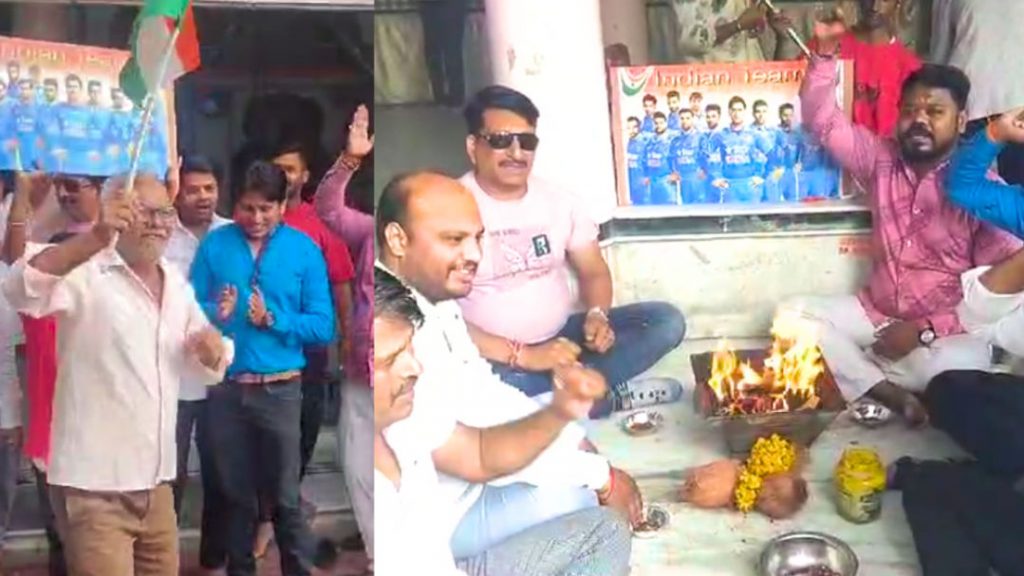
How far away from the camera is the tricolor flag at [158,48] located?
1979 millimetres

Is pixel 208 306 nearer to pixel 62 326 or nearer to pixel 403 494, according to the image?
pixel 62 326

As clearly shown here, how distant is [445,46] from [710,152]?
428mm

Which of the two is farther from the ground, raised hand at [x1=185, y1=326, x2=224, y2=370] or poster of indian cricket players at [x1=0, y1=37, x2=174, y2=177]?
poster of indian cricket players at [x1=0, y1=37, x2=174, y2=177]

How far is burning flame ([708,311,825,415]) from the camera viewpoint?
2059mm

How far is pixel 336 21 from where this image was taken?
202cm

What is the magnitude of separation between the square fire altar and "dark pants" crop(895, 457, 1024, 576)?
5.9 inches

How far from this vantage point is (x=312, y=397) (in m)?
2.03

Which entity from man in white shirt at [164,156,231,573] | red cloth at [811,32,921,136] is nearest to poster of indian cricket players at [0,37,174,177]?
man in white shirt at [164,156,231,573]

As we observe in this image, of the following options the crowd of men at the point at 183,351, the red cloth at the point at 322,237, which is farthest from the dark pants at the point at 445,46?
the red cloth at the point at 322,237

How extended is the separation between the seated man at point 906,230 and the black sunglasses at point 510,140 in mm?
416

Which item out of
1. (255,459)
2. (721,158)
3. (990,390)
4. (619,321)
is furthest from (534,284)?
(990,390)

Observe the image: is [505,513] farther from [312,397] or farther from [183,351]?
[183,351]

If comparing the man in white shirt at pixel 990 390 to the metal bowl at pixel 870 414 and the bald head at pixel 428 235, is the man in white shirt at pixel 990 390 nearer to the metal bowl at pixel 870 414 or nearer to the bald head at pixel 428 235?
the metal bowl at pixel 870 414

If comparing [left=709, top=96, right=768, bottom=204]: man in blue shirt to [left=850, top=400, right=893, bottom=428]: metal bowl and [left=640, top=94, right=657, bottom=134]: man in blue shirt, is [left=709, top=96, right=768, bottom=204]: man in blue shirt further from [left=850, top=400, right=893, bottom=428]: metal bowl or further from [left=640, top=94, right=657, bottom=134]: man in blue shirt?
[left=850, top=400, right=893, bottom=428]: metal bowl
